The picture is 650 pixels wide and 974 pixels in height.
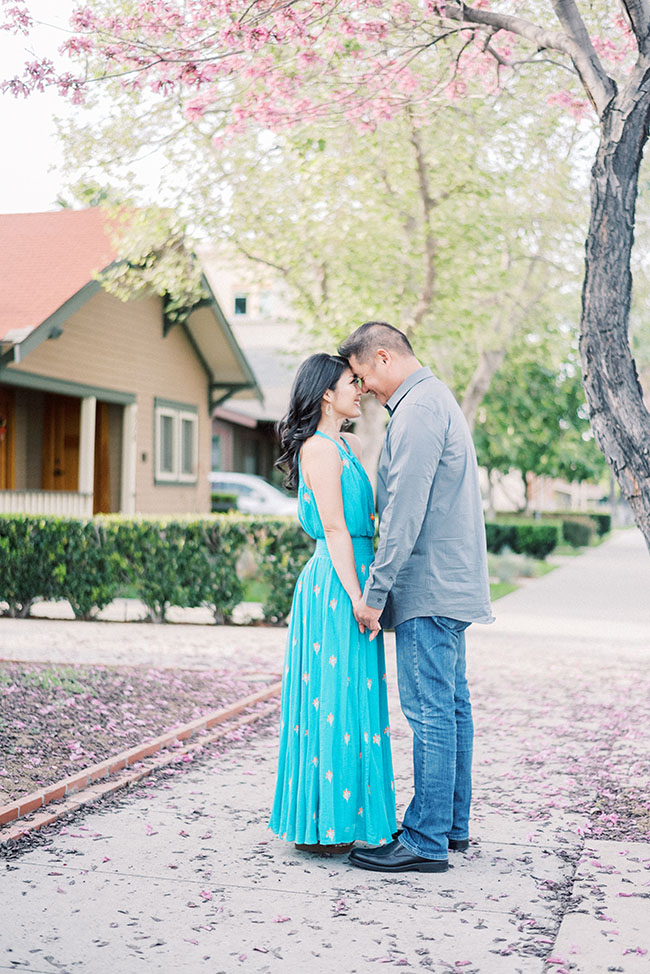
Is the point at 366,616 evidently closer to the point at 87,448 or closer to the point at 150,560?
the point at 150,560

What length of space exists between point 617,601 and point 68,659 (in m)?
10.5

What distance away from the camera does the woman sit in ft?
15.7

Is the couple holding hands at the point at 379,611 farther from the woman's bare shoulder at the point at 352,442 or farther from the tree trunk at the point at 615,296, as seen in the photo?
the tree trunk at the point at 615,296

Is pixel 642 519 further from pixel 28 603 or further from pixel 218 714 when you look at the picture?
pixel 28 603

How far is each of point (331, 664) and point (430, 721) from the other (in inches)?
18.6

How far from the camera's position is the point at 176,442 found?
21938mm

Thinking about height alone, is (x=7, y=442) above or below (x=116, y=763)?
above

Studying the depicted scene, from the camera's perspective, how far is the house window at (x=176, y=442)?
69.6ft

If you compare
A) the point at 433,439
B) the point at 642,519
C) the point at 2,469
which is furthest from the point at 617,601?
the point at 433,439

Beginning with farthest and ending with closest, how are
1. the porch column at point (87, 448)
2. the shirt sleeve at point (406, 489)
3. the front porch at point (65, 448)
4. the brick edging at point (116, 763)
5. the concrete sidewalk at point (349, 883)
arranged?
the porch column at point (87, 448) → the front porch at point (65, 448) → the brick edging at point (116, 763) → the shirt sleeve at point (406, 489) → the concrete sidewalk at point (349, 883)

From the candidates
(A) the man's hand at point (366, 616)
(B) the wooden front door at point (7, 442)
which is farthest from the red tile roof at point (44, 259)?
(A) the man's hand at point (366, 616)

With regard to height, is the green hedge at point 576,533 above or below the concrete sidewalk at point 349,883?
above

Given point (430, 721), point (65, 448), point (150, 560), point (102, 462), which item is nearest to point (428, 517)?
point (430, 721)

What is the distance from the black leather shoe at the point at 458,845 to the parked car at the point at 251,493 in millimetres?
23395
